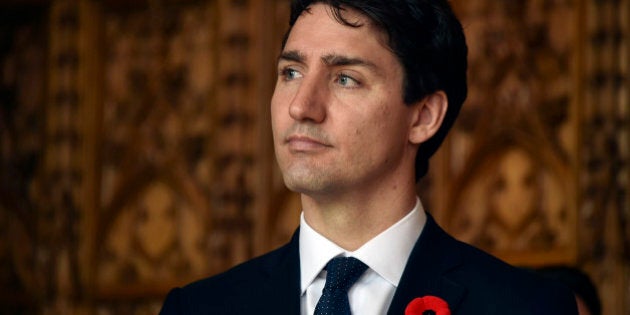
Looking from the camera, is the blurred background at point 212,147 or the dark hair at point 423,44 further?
the blurred background at point 212,147

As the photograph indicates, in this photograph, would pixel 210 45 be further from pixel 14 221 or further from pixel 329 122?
pixel 329 122

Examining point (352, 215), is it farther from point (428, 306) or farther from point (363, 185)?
point (428, 306)

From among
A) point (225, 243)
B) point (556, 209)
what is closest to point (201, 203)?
point (225, 243)

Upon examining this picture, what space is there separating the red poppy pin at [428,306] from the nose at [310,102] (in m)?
0.38

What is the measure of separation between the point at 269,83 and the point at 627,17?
1593 millimetres

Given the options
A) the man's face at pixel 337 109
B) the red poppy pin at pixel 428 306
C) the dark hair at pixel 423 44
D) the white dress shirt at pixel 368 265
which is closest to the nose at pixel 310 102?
the man's face at pixel 337 109

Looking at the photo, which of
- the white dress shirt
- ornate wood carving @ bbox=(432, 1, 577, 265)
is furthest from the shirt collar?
ornate wood carving @ bbox=(432, 1, 577, 265)

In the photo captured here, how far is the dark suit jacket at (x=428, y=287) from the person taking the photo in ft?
8.89

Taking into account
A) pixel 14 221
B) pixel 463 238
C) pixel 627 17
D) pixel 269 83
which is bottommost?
pixel 14 221

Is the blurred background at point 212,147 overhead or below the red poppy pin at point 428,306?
below

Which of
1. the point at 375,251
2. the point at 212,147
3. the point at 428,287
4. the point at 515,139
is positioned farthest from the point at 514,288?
the point at 212,147

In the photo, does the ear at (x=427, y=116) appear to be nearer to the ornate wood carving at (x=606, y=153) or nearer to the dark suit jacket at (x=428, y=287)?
the dark suit jacket at (x=428, y=287)

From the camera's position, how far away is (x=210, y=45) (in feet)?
21.1

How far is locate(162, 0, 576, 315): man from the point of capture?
2729 mm
